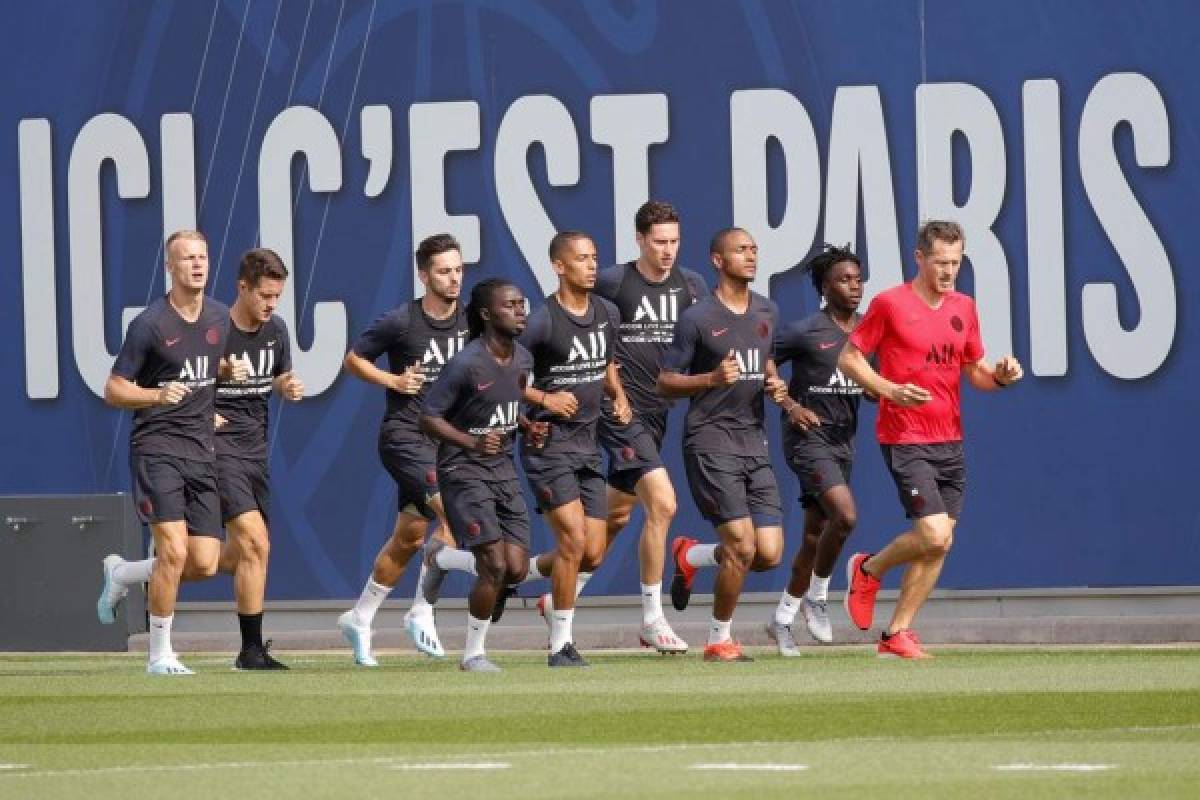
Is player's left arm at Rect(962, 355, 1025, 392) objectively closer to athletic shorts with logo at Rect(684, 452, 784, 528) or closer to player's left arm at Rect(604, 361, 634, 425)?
athletic shorts with logo at Rect(684, 452, 784, 528)

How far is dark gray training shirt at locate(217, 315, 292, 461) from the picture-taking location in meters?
17.5

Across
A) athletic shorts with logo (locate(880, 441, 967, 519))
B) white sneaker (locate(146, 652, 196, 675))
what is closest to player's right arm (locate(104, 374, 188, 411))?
white sneaker (locate(146, 652, 196, 675))

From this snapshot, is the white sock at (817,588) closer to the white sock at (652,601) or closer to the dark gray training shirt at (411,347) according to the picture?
the white sock at (652,601)

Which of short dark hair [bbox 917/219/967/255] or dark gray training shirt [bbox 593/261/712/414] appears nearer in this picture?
short dark hair [bbox 917/219/967/255]

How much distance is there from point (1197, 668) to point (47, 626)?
986cm

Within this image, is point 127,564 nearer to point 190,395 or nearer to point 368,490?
point 190,395

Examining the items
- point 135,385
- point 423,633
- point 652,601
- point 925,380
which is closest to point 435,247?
point 135,385

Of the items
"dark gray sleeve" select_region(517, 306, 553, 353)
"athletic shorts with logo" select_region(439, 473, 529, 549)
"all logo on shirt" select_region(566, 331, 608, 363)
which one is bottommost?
"athletic shorts with logo" select_region(439, 473, 529, 549)

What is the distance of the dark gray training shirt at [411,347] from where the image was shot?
18109mm

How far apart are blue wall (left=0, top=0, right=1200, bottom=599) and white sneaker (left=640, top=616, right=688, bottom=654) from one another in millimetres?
2924

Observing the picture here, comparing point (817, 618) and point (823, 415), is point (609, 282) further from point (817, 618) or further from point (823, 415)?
point (817, 618)

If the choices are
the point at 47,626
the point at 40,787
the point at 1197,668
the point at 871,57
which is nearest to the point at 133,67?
the point at 47,626

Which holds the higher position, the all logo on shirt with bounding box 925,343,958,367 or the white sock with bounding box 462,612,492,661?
the all logo on shirt with bounding box 925,343,958,367

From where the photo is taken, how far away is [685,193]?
21344mm
